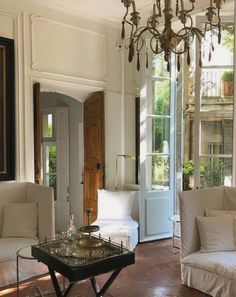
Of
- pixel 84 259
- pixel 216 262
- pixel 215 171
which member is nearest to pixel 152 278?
pixel 216 262

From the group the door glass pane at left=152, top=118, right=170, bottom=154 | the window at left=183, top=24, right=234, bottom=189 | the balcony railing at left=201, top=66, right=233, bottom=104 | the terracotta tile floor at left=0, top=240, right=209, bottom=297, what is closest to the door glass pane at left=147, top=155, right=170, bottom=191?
the door glass pane at left=152, top=118, right=170, bottom=154

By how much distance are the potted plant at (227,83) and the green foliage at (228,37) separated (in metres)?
0.28

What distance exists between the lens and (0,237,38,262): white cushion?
3.39 metres

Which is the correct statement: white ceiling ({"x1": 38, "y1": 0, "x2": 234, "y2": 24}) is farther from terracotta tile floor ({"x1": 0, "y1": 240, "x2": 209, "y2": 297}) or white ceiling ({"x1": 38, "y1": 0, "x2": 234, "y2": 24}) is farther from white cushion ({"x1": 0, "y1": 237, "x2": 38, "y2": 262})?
terracotta tile floor ({"x1": 0, "y1": 240, "x2": 209, "y2": 297})

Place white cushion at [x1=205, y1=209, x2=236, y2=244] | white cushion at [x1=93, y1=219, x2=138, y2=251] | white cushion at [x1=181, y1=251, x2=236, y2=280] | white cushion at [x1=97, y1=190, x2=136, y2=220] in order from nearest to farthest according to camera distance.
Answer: white cushion at [x1=181, y1=251, x2=236, y2=280] < white cushion at [x1=205, y1=209, x2=236, y2=244] < white cushion at [x1=93, y1=219, x2=138, y2=251] < white cushion at [x1=97, y1=190, x2=136, y2=220]

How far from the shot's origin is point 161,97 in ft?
17.0

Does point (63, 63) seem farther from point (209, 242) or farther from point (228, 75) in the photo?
point (209, 242)

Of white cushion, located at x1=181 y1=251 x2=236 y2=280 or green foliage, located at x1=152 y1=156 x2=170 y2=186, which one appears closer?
white cushion, located at x1=181 y1=251 x2=236 y2=280

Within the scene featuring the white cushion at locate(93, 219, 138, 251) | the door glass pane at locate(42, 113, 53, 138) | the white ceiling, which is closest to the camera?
the white cushion at locate(93, 219, 138, 251)

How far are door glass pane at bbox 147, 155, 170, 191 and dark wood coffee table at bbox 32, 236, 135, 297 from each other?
7.53ft

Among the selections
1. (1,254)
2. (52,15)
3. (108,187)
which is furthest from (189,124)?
(1,254)

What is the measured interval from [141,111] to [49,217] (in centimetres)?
213

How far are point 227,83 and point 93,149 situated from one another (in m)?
2.28

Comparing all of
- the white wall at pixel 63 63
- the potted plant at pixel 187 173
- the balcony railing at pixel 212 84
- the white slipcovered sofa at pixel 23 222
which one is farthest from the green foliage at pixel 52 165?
the balcony railing at pixel 212 84
